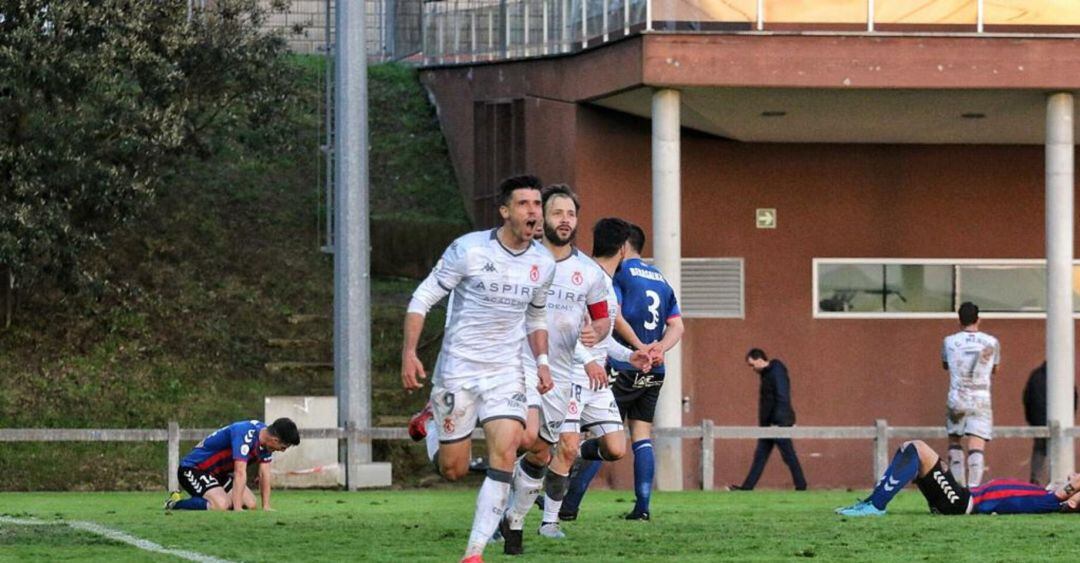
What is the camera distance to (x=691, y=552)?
11.6 meters

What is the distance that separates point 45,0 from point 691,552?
16483 mm

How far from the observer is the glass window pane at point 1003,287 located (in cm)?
2769

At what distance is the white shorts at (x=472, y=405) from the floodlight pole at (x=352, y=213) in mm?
12820

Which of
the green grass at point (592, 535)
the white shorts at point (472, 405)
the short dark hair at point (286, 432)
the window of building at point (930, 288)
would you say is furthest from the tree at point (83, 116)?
the white shorts at point (472, 405)

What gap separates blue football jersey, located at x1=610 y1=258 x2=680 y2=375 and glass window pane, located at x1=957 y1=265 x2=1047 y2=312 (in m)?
13.7

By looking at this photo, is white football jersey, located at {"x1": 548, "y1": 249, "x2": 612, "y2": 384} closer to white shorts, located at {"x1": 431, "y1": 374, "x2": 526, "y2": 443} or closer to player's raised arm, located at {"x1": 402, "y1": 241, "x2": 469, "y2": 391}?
player's raised arm, located at {"x1": 402, "y1": 241, "x2": 469, "y2": 391}

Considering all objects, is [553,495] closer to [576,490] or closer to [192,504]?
[576,490]

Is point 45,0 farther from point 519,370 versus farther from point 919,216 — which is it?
point 519,370

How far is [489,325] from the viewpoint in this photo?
10.9 m

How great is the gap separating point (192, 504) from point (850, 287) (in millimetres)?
12756

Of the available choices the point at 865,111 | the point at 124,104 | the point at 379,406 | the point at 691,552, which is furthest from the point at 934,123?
the point at 691,552

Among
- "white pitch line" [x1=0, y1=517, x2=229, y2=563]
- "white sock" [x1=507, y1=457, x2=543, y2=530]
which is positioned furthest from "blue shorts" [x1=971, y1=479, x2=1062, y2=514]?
"white pitch line" [x1=0, y1=517, x2=229, y2=563]

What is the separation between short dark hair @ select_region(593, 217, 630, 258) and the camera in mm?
14273

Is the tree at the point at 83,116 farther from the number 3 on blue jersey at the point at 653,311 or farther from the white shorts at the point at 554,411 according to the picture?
the white shorts at the point at 554,411
